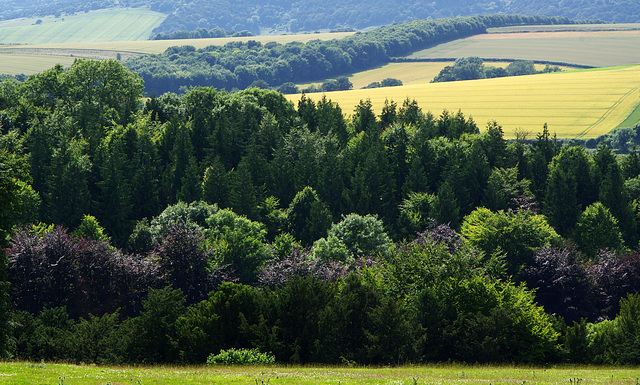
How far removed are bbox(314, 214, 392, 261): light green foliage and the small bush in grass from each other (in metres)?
35.1

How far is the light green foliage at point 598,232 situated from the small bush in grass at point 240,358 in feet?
197

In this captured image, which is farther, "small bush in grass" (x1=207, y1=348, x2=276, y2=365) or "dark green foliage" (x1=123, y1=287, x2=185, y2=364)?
"dark green foliage" (x1=123, y1=287, x2=185, y2=364)

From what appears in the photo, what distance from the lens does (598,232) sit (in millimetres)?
90438

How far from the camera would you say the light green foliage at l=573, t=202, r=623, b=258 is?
89938 millimetres

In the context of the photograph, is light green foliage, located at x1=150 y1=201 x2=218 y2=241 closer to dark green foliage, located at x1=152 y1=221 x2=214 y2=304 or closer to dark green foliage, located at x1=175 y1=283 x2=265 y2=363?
dark green foliage, located at x1=152 y1=221 x2=214 y2=304

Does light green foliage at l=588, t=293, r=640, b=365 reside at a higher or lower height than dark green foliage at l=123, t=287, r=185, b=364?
lower

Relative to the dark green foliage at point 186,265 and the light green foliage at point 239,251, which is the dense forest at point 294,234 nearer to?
the dark green foliage at point 186,265

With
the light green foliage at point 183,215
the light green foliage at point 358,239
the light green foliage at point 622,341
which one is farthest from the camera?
the light green foliage at point 183,215

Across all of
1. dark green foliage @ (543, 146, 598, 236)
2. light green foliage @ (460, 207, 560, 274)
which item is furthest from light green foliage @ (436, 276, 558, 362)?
dark green foliage @ (543, 146, 598, 236)

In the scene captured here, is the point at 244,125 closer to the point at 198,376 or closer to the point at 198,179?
the point at 198,179

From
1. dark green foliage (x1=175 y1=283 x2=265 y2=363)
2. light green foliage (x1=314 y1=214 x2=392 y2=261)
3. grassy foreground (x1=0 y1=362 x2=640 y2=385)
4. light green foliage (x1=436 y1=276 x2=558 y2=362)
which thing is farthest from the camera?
light green foliage (x1=314 y1=214 x2=392 y2=261)

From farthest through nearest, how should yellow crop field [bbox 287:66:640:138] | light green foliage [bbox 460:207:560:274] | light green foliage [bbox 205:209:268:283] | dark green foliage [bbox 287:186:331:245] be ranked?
yellow crop field [bbox 287:66:640:138] → dark green foliage [bbox 287:186:331:245] → light green foliage [bbox 460:207:560:274] → light green foliage [bbox 205:209:268:283]

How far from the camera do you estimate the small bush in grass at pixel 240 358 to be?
144 feet

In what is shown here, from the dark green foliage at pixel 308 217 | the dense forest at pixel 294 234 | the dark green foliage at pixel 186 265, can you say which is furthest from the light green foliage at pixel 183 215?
the dark green foliage at pixel 186 265
